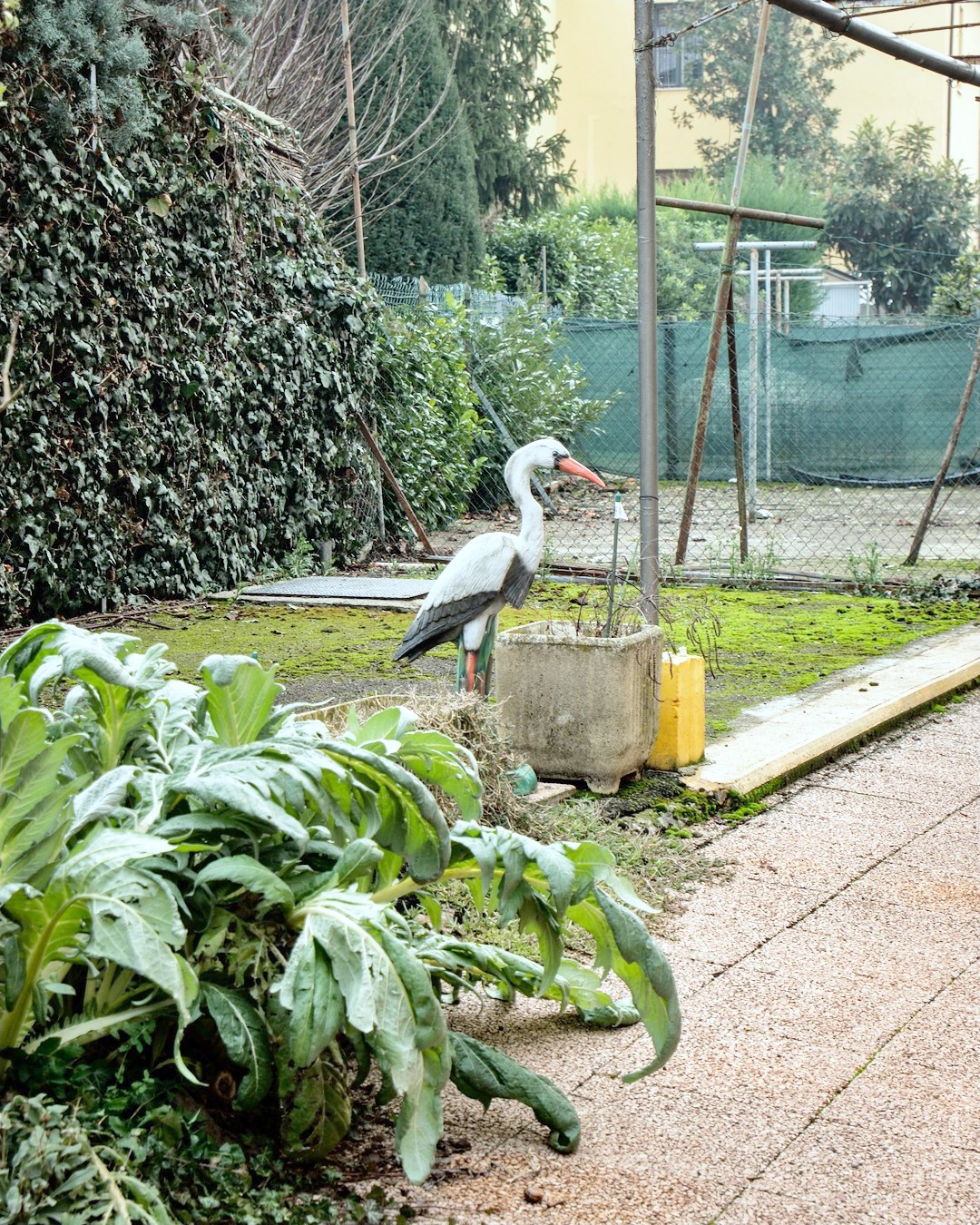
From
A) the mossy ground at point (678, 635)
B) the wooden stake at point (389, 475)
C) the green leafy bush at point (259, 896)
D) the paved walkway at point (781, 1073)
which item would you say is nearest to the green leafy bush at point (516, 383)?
the wooden stake at point (389, 475)

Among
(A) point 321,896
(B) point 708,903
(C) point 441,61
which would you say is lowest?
(B) point 708,903

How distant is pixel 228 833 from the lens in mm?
2633

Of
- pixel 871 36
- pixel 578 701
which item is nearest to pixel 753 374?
pixel 871 36

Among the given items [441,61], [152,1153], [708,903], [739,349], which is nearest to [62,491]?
[708,903]

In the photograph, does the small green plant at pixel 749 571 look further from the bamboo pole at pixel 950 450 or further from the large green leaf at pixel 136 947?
the large green leaf at pixel 136 947

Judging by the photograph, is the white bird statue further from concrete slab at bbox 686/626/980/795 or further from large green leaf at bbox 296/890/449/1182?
large green leaf at bbox 296/890/449/1182

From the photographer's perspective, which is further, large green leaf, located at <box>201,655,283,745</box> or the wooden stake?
the wooden stake

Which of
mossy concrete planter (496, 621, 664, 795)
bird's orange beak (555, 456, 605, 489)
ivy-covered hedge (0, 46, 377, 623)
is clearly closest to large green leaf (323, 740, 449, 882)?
mossy concrete planter (496, 621, 664, 795)

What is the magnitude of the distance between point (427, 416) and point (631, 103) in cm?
2978

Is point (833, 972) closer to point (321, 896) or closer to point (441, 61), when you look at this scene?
point (321, 896)

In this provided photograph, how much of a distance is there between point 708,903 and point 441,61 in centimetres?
2047

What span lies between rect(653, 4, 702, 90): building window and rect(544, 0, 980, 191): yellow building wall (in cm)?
49

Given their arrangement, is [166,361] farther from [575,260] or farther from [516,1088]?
[575,260]

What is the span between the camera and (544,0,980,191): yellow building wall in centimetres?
3878
